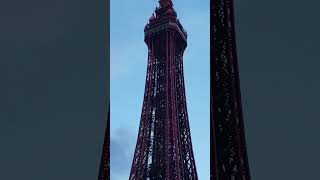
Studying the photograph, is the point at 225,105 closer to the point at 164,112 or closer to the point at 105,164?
the point at 105,164

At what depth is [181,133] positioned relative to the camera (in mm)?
24234

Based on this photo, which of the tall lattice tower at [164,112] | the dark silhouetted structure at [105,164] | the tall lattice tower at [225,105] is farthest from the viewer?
the tall lattice tower at [164,112]

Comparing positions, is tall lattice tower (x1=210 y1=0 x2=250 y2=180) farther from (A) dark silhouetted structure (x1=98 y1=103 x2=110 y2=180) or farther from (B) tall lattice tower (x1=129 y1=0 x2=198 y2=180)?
(B) tall lattice tower (x1=129 y1=0 x2=198 y2=180)

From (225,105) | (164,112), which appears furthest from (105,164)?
(164,112)

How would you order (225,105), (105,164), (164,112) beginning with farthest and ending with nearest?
(164,112)
(105,164)
(225,105)

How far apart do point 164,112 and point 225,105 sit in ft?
71.9

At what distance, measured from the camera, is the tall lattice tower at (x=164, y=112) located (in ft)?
76.0

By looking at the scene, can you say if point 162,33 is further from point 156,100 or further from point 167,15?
point 156,100

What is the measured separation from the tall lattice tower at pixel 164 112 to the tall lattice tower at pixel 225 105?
1931 centimetres

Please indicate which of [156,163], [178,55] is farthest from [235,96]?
[178,55]

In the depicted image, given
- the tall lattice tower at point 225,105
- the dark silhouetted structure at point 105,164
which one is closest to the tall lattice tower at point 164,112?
the dark silhouetted structure at point 105,164

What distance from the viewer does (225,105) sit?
10.7ft

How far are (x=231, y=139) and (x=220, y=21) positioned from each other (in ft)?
2.83

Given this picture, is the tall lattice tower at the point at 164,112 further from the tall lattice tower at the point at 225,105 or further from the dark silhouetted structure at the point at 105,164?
the tall lattice tower at the point at 225,105
